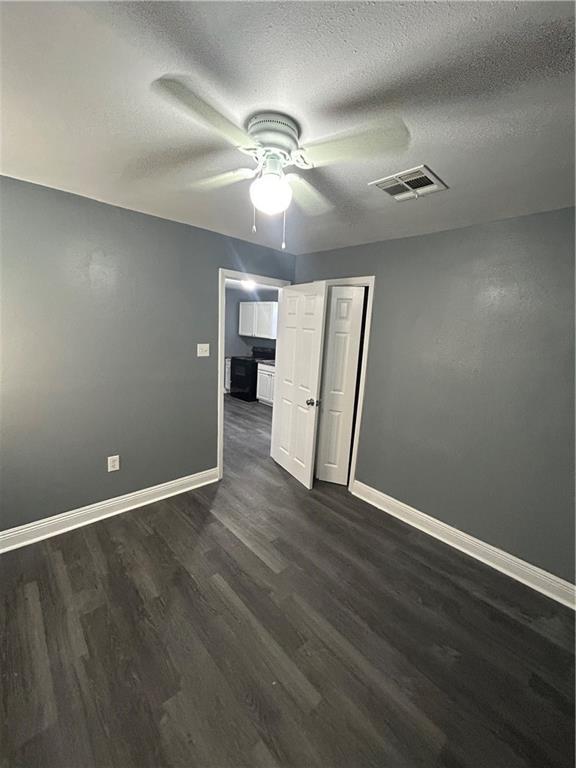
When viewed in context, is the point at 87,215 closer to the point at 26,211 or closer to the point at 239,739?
the point at 26,211

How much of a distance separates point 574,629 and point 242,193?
10.6ft

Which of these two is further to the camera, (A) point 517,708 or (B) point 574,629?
(B) point 574,629

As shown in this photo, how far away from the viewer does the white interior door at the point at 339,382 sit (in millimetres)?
2955

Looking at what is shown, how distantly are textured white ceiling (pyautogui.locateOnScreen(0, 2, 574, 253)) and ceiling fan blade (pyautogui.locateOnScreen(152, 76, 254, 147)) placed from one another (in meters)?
0.04

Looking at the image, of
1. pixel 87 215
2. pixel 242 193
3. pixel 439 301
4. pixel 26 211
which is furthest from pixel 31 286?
pixel 439 301

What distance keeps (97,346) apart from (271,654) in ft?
7.37

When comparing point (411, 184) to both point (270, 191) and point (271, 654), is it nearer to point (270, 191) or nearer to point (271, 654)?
point (270, 191)

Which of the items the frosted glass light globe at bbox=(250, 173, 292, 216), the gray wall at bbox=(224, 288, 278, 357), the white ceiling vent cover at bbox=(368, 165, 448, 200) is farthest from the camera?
the gray wall at bbox=(224, 288, 278, 357)

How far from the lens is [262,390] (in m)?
5.94

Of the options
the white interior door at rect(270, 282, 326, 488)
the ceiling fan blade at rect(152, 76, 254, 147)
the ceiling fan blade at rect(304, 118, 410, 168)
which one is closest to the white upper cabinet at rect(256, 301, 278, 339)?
the white interior door at rect(270, 282, 326, 488)

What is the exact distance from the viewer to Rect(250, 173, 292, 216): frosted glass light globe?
4.08 feet

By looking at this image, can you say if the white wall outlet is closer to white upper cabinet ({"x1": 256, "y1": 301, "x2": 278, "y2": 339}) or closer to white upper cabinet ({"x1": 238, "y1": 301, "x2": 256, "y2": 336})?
white upper cabinet ({"x1": 256, "y1": 301, "x2": 278, "y2": 339})

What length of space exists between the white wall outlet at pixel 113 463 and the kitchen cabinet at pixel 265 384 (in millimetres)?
3362

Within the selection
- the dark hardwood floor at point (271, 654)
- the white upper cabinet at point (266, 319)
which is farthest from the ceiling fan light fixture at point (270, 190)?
the white upper cabinet at point (266, 319)
